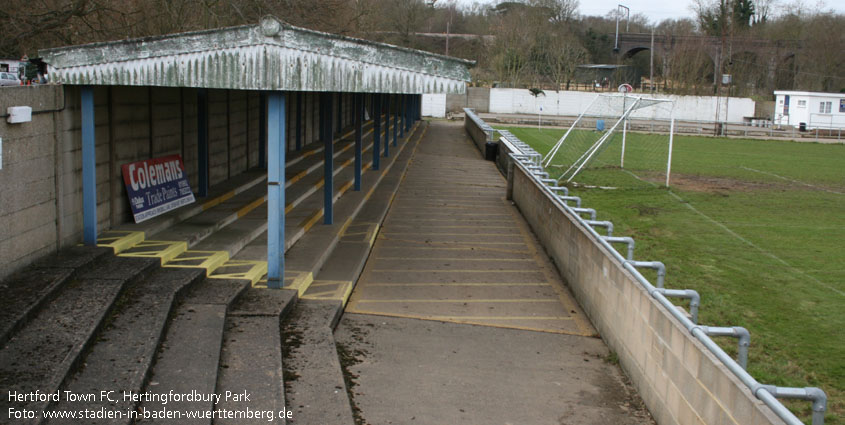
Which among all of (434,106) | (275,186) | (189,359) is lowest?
(189,359)

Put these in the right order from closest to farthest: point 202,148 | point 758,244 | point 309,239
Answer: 1. point 309,239
2. point 202,148
3. point 758,244

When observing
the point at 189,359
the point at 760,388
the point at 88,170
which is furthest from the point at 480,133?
the point at 760,388

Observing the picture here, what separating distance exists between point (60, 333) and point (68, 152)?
154 inches

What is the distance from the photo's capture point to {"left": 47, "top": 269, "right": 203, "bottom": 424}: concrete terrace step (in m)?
5.76

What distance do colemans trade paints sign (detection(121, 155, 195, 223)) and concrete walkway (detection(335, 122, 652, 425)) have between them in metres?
3.38

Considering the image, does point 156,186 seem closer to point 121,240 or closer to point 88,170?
point 121,240

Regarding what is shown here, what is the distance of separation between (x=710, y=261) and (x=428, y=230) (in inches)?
218

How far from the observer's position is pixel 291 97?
75.0ft

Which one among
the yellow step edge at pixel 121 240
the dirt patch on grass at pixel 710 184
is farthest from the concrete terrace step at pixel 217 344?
the dirt patch on grass at pixel 710 184

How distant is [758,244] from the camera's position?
15.4 m

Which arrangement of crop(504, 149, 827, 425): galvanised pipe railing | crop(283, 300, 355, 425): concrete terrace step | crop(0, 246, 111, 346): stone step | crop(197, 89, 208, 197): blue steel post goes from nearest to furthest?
1. crop(504, 149, 827, 425): galvanised pipe railing
2. crop(283, 300, 355, 425): concrete terrace step
3. crop(0, 246, 111, 346): stone step
4. crop(197, 89, 208, 197): blue steel post

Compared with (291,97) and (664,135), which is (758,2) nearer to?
(664,135)

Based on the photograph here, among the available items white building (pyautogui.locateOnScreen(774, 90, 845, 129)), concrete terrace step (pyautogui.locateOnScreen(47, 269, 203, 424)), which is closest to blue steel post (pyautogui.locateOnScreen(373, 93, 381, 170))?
concrete terrace step (pyautogui.locateOnScreen(47, 269, 203, 424))

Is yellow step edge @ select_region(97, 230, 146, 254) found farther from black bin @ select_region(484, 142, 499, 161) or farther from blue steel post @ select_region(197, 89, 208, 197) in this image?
Answer: black bin @ select_region(484, 142, 499, 161)
